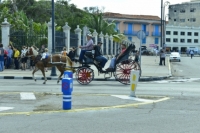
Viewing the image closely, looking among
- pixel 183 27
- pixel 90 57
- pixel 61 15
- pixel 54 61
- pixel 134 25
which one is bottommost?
pixel 54 61

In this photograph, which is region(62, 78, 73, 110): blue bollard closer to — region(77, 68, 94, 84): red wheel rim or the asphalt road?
region(77, 68, 94, 84): red wheel rim

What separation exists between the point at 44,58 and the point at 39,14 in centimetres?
5095

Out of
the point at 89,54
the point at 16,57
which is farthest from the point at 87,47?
the point at 16,57

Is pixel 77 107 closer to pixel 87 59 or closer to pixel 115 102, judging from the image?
pixel 115 102

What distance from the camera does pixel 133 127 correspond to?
Answer: 375 inches

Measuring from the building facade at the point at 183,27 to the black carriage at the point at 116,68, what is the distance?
4239 inches

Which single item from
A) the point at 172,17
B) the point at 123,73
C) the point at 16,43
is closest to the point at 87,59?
the point at 123,73

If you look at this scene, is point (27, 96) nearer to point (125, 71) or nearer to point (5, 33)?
point (125, 71)

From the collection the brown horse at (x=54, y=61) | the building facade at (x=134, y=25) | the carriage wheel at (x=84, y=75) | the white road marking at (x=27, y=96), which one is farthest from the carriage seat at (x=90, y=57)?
the building facade at (x=134, y=25)

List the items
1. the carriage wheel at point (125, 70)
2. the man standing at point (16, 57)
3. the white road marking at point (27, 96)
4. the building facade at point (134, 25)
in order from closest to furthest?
the white road marking at point (27, 96) → the carriage wheel at point (125, 70) → the man standing at point (16, 57) → the building facade at point (134, 25)

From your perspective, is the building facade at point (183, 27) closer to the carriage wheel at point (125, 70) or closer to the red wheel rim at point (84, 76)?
the carriage wheel at point (125, 70)

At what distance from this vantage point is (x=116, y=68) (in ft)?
67.8

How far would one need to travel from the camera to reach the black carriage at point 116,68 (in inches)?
795

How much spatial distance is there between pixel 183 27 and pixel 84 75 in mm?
112951
